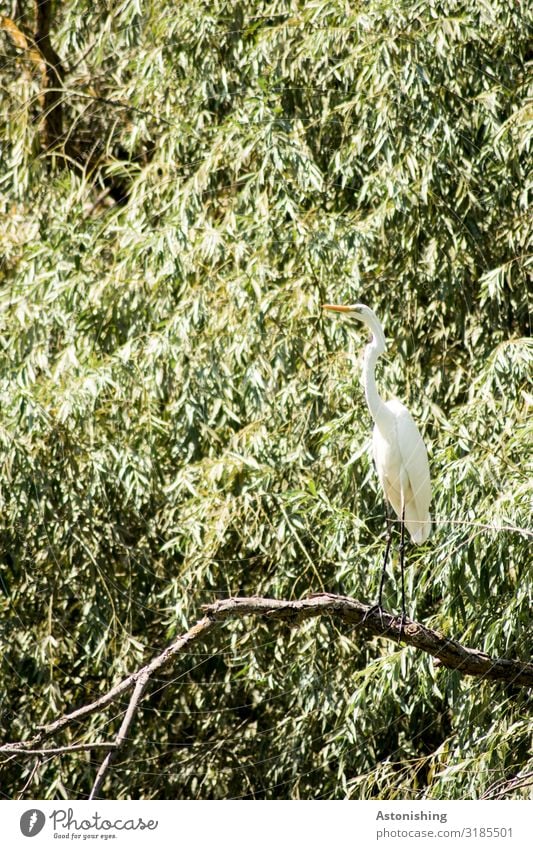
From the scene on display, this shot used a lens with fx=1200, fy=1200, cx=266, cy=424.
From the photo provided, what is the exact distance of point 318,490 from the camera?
310 cm

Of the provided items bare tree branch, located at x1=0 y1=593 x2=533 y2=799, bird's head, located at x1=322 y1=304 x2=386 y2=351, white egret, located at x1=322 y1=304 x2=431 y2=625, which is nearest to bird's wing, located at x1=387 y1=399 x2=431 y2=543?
white egret, located at x1=322 y1=304 x2=431 y2=625

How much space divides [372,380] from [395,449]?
174mm

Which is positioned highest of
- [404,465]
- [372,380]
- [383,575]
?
[372,380]

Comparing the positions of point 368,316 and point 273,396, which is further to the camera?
point 273,396

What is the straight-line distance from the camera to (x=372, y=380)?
2805 millimetres

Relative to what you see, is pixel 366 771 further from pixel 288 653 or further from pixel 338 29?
pixel 338 29

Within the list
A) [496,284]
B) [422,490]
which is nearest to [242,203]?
[496,284]

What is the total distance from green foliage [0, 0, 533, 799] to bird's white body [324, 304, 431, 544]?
7 cm

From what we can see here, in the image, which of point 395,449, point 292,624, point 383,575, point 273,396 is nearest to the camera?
point 292,624

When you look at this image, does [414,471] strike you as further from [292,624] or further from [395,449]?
[292,624]

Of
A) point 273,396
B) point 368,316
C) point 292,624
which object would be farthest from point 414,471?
point 292,624

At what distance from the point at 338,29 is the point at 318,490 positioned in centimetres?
130

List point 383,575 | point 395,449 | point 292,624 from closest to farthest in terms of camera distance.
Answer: point 292,624, point 383,575, point 395,449

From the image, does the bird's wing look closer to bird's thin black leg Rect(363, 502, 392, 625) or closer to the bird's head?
bird's thin black leg Rect(363, 502, 392, 625)
